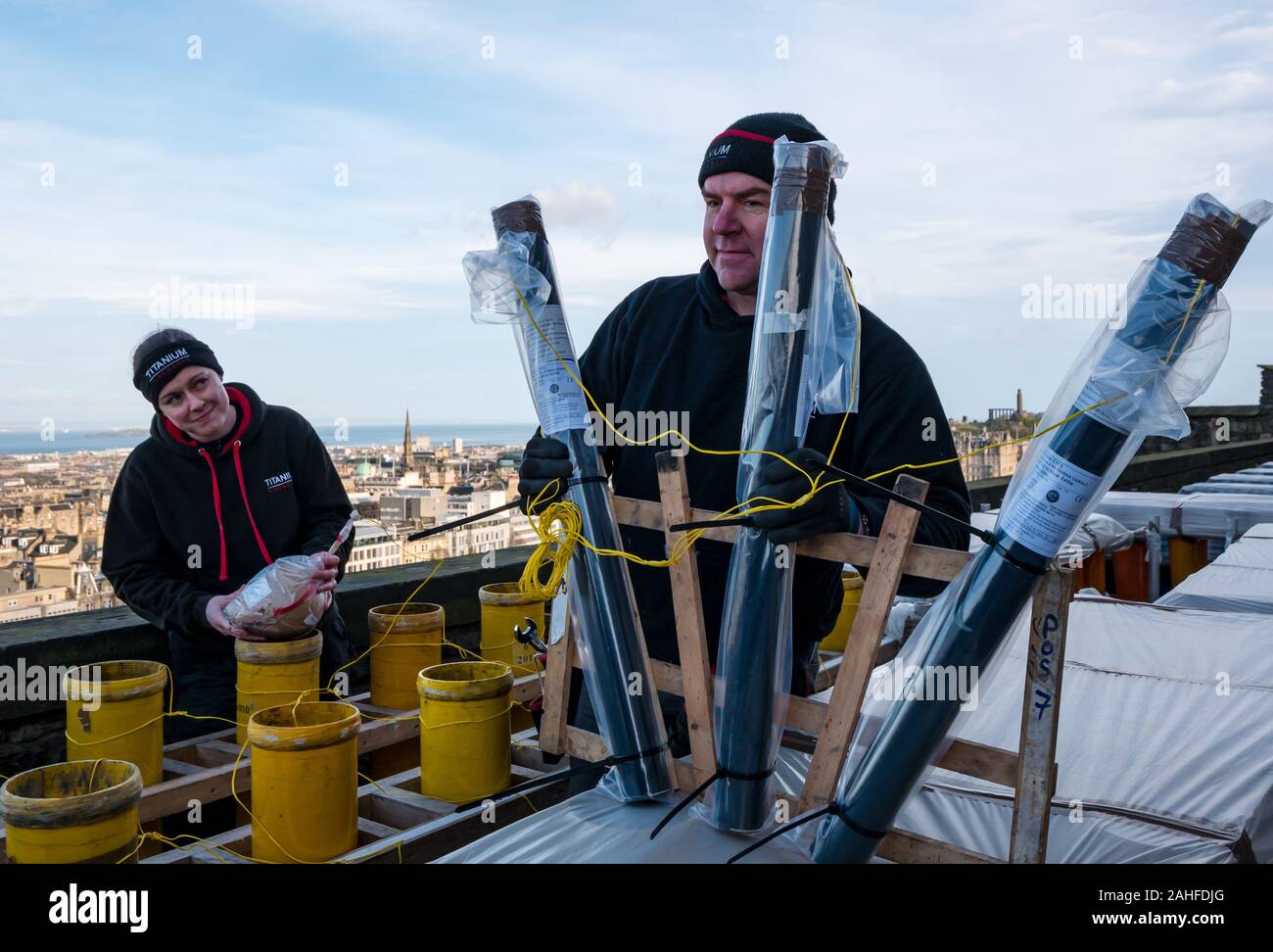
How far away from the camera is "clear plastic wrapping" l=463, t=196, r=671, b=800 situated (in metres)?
2.26

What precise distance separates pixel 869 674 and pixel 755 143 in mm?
1310

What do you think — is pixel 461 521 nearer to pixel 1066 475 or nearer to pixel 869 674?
pixel 869 674

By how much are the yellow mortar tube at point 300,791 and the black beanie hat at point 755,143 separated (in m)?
1.62

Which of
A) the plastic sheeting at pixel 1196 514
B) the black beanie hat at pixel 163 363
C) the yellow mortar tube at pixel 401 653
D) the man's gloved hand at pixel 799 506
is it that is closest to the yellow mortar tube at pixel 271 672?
the yellow mortar tube at pixel 401 653

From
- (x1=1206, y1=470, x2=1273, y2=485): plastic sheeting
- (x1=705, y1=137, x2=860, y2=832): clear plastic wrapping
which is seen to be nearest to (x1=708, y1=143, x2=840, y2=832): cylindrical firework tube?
(x1=705, y1=137, x2=860, y2=832): clear plastic wrapping

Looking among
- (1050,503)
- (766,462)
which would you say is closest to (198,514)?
(766,462)

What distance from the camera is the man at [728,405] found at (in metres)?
2.30

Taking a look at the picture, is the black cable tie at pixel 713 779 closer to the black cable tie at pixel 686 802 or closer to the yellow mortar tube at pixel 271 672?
the black cable tie at pixel 686 802

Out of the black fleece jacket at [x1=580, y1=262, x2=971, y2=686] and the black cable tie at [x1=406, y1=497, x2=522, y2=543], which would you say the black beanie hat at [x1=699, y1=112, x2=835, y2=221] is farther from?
the black cable tie at [x1=406, y1=497, x2=522, y2=543]

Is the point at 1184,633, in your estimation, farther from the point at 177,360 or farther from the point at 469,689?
the point at 177,360

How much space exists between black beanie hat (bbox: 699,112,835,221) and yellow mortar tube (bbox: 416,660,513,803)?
1403mm

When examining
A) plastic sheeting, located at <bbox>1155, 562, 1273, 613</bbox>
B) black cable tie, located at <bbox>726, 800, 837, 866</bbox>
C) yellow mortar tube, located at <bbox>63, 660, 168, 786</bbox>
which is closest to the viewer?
black cable tie, located at <bbox>726, 800, 837, 866</bbox>
